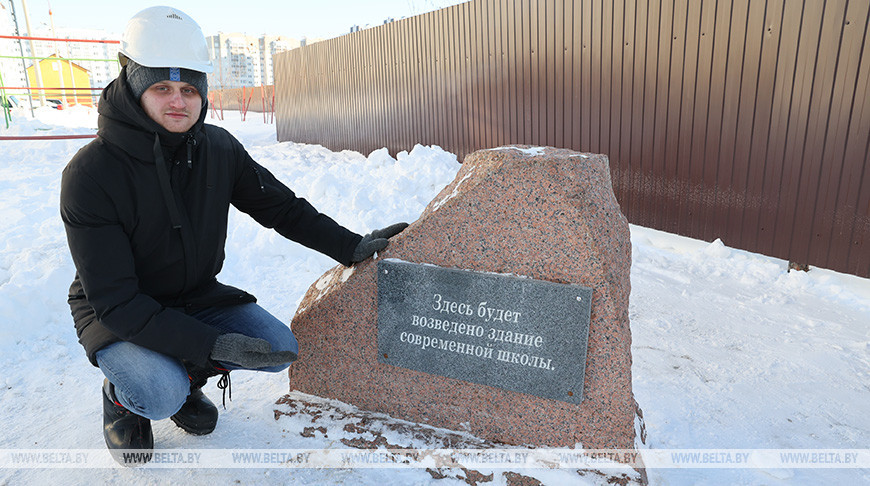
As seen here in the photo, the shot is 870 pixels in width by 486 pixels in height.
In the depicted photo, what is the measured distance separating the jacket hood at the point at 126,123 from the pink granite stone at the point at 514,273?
3.01ft

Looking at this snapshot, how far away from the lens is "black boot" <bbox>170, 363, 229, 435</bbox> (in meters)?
2.23

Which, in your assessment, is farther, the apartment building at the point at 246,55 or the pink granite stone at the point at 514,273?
the apartment building at the point at 246,55

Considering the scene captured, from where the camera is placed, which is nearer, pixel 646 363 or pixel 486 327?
pixel 486 327

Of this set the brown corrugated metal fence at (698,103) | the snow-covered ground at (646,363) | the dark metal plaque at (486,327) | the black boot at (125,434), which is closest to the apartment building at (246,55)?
the brown corrugated metal fence at (698,103)

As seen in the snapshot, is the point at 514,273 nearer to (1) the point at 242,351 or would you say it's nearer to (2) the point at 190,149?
(1) the point at 242,351

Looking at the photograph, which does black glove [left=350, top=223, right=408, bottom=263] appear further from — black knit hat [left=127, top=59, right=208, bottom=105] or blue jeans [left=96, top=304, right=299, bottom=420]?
black knit hat [left=127, top=59, right=208, bottom=105]

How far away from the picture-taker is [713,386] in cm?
275

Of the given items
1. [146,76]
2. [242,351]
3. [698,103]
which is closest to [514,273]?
[242,351]

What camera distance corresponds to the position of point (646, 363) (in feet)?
9.84

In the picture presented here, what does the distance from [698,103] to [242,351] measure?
4.39m

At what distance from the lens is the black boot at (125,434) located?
2055 millimetres

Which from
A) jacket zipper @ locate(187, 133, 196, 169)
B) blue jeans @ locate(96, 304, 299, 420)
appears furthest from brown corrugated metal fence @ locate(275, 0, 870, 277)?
blue jeans @ locate(96, 304, 299, 420)

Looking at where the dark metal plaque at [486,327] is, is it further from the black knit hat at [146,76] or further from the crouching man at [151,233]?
the black knit hat at [146,76]

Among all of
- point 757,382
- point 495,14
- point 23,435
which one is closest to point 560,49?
point 495,14
